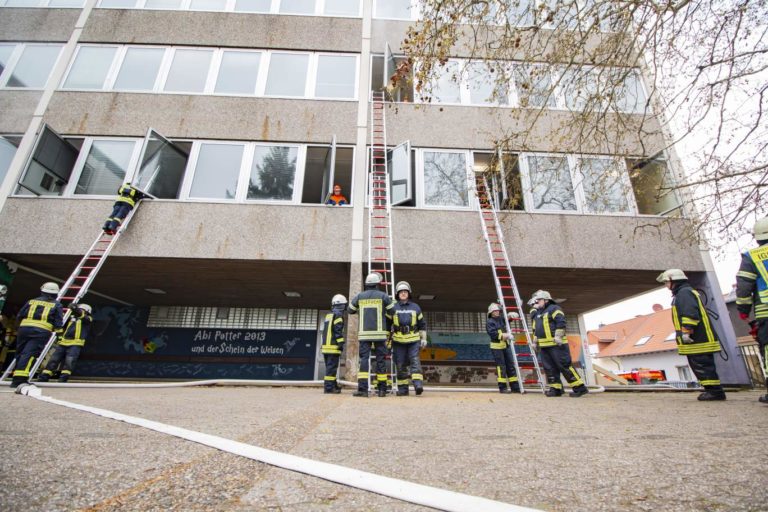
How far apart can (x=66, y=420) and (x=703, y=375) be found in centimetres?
665

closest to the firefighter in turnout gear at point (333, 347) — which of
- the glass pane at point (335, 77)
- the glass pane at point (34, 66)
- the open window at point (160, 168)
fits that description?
the open window at point (160, 168)

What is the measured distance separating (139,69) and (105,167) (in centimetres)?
308

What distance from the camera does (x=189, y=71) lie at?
9.48m

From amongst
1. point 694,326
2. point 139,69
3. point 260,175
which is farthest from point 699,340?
point 139,69

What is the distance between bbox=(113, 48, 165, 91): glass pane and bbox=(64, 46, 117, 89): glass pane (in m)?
0.43

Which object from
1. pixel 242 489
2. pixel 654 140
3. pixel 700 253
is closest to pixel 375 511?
pixel 242 489

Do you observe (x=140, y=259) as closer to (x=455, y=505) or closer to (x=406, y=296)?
(x=406, y=296)

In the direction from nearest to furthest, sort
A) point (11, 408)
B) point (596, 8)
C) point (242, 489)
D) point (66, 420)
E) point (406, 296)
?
point (242, 489) < point (66, 420) < point (11, 408) < point (596, 8) < point (406, 296)

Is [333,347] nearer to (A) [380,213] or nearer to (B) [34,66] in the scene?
(A) [380,213]

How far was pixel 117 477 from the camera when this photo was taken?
123 cm

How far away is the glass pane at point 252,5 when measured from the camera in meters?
10.2

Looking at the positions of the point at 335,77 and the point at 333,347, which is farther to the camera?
the point at 335,77

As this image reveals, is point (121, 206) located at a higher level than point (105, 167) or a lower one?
lower

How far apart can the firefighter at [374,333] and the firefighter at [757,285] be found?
4351mm
